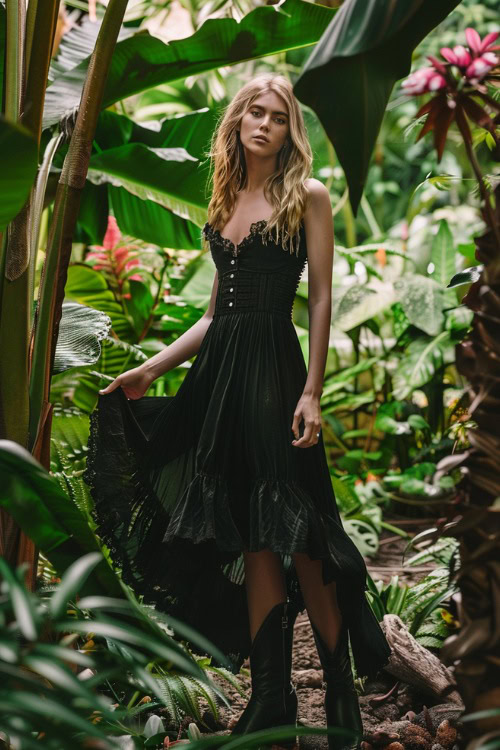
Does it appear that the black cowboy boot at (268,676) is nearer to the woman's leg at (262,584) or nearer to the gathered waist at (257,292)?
the woman's leg at (262,584)

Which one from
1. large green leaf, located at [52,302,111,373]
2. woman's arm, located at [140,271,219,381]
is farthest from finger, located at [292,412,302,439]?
large green leaf, located at [52,302,111,373]

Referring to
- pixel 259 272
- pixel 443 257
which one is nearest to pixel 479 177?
pixel 259 272

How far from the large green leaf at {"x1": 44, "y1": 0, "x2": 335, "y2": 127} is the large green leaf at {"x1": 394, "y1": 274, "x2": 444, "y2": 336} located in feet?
4.66

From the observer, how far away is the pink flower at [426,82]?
1.12m

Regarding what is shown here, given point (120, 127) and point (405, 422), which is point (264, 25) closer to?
point (120, 127)

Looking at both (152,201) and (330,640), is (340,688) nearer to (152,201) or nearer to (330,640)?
(330,640)

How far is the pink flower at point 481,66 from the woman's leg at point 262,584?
1.03 metres

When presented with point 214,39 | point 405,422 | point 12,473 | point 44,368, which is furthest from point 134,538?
point 405,422

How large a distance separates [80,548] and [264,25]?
5.97ft

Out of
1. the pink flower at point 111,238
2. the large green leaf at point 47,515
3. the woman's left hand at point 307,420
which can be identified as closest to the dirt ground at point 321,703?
the woman's left hand at point 307,420

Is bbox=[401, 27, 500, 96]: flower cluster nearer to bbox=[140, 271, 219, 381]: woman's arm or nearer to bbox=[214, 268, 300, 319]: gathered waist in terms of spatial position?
bbox=[214, 268, 300, 319]: gathered waist

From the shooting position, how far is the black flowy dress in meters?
1.68

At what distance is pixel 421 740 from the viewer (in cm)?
171

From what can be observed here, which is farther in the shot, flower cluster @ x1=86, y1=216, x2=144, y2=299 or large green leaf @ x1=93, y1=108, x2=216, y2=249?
flower cluster @ x1=86, y1=216, x2=144, y2=299
